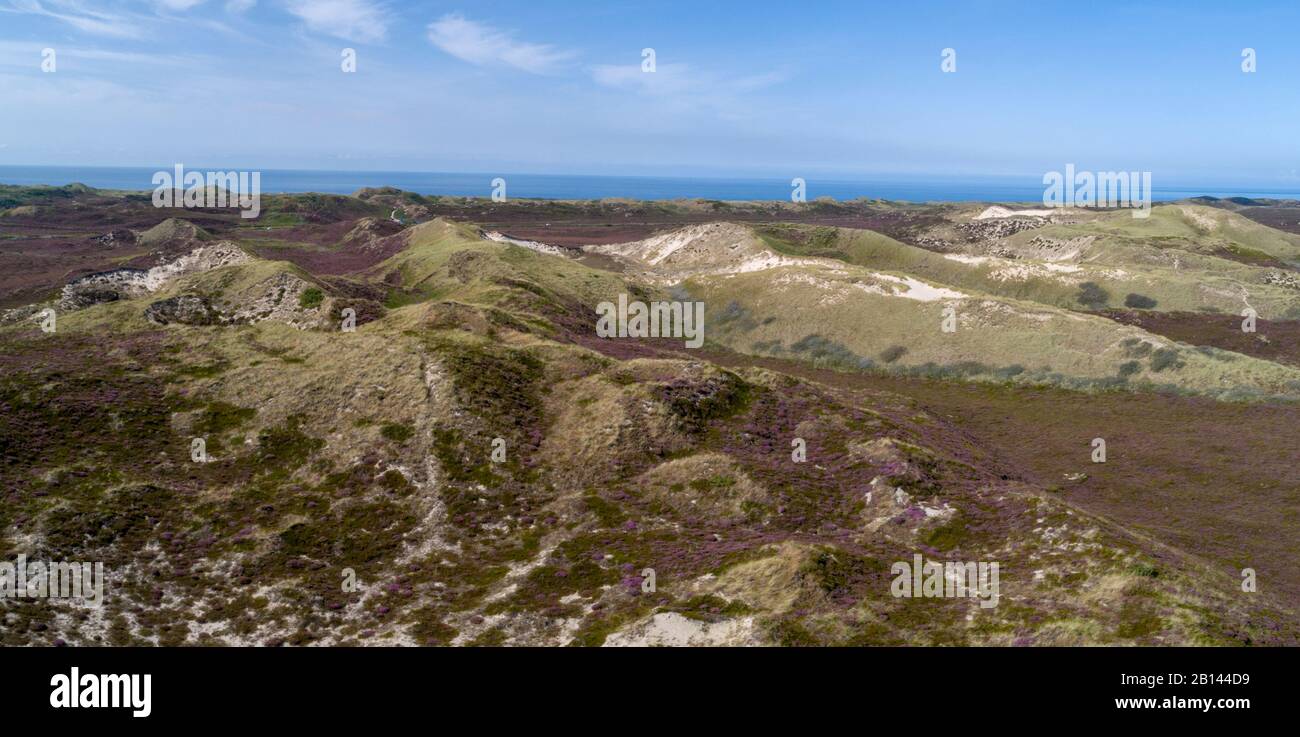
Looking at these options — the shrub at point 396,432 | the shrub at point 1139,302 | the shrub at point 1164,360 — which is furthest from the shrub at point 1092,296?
the shrub at point 396,432

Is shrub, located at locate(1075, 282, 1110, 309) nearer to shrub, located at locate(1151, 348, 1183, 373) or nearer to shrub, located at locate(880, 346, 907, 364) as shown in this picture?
shrub, located at locate(1151, 348, 1183, 373)

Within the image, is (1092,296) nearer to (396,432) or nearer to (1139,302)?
(1139,302)

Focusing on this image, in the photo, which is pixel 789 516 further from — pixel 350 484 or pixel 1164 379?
pixel 1164 379

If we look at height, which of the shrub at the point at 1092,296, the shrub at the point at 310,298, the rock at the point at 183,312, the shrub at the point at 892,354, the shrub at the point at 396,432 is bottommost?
the shrub at the point at 396,432

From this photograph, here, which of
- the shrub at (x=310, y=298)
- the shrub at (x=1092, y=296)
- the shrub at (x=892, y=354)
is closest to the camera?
the shrub at (x=310, y=298)

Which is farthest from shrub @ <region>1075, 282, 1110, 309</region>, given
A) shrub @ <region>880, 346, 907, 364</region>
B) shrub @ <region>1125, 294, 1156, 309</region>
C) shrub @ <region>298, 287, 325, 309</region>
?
shrub @ <region>298, 287, 325, 309</region>

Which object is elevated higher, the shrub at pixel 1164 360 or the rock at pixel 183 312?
the rock at pixel 183 312

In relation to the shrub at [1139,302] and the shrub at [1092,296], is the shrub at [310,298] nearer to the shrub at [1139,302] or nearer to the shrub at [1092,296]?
the shrub at [1092,296]

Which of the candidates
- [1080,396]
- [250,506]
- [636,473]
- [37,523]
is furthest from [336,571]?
[1080,396]
